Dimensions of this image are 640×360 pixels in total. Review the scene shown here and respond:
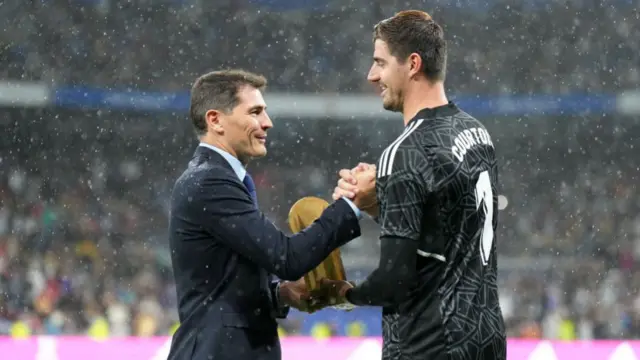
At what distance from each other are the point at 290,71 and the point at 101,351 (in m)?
7.43

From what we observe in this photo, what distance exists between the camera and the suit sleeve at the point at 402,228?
2.30 metres

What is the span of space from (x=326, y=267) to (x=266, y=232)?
0.33 metres

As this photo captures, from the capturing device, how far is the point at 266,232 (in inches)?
101

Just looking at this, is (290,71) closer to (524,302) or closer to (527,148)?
(527,148)

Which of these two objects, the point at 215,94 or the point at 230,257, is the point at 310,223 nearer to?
the point at 230,257

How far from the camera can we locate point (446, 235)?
2.35m

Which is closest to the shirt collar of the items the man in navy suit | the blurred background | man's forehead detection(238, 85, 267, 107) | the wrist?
the man in navy suit

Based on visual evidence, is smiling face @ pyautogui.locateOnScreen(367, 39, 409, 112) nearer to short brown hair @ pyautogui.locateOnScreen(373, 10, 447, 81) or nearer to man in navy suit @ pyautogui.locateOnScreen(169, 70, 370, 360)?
short brown hair @ pyautogui.locateOnScreen(373, 10, 447, 81)

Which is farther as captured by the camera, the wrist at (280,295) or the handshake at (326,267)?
the wrist at (280,295)

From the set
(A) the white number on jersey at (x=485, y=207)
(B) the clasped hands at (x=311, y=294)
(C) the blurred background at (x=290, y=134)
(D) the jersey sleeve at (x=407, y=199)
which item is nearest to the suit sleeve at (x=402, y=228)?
(D) the jersey sleeve at (x=407, y=199)

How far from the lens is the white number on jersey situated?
2396 mm

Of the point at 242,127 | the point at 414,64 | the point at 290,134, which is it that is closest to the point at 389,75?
the point at 414,64

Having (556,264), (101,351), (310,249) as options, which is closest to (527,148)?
(556,264)

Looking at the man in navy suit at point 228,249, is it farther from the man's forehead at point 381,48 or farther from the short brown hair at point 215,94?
the man's forehead at point 381,48
